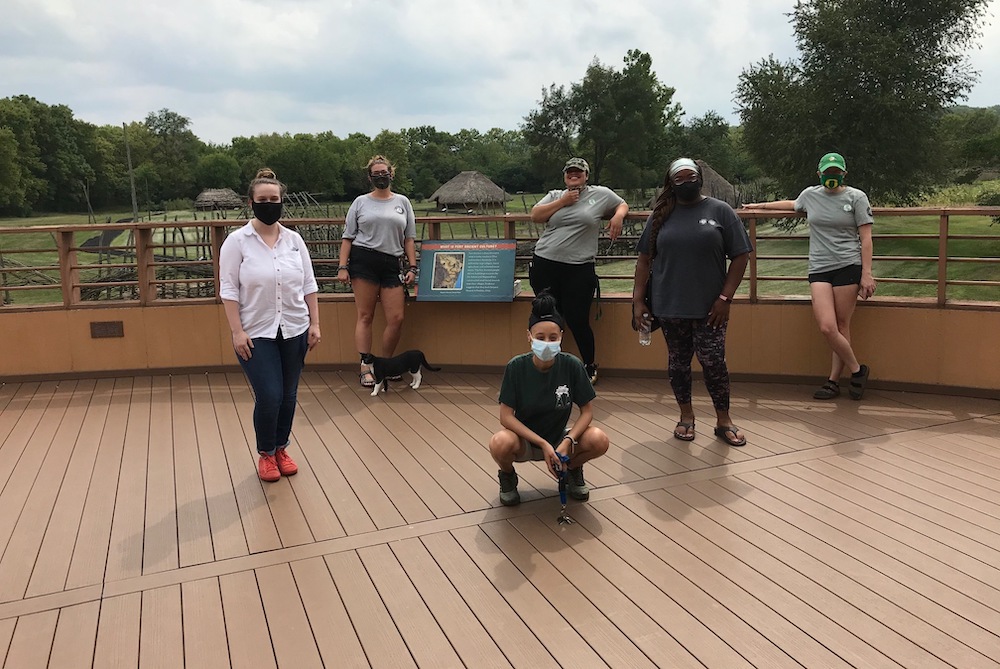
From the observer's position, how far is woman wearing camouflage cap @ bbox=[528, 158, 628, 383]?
4633mm

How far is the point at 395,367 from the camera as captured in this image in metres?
5.09

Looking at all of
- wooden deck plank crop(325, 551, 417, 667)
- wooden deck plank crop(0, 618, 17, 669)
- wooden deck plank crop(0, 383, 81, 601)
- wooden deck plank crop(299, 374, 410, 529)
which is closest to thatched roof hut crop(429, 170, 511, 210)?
wooden deck plank crop(299, 374, 410, 529)

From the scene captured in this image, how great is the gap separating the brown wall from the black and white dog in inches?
19.6

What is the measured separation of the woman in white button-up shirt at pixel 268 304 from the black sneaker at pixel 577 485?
1402 mm

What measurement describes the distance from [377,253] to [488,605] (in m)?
3.16

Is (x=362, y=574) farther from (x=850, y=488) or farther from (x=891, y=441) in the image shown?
(x=891, y=441)

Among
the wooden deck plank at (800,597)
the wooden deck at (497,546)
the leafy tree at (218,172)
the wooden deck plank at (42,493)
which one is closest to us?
the wooden deck plank at (800,597)

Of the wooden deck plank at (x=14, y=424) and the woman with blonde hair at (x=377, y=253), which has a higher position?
the woman with blonde hair at (x=377, y=253)

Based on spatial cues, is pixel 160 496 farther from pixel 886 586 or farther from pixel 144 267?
pixel 886 586

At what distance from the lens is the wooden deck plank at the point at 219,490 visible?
2889 mm

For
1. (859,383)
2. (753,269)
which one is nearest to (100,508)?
(753,269)

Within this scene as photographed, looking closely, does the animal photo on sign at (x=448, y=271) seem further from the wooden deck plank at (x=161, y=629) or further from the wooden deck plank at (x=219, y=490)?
the wooden deck plank at (x=161, y=629)

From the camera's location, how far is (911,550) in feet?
8.88

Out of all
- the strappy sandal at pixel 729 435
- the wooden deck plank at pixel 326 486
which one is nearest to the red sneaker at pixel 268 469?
the wooden deck plank at pixel 326 486
